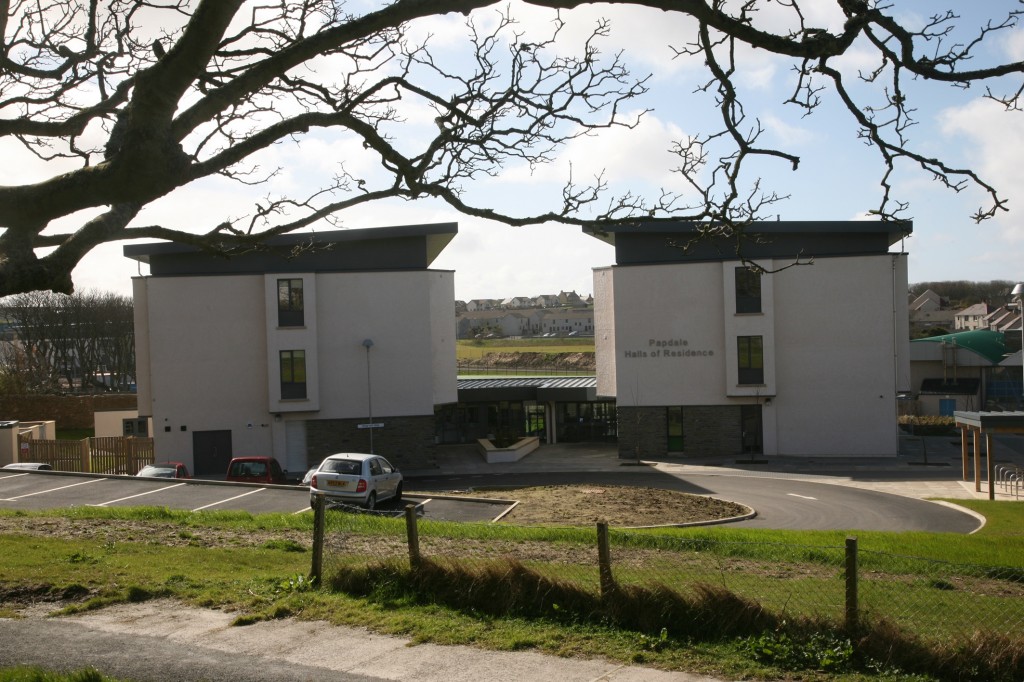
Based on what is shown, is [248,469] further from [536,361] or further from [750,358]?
[536,361]

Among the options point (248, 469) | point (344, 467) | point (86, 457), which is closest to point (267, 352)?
point (86, 457)

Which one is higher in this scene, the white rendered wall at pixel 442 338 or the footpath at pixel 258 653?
the white rendered wall at pixel 442 338

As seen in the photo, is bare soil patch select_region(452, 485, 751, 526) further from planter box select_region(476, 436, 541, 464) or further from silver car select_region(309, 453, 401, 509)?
planter box select_region(476, 436, 541, 464)

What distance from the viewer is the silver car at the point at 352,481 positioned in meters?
21.3

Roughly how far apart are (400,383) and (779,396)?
16.3m

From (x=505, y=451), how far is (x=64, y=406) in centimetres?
3379

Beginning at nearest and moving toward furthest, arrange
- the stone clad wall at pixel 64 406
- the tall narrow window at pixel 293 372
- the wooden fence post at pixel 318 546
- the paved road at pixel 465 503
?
the wooden fence post at pixel 318 546
the paved road at pixel 465 503
the tall narrow window at pixel 293 372
the stone clad wall at pixel 64 406

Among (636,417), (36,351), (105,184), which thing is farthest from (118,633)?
(36,351)

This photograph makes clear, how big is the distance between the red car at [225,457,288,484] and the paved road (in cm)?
357

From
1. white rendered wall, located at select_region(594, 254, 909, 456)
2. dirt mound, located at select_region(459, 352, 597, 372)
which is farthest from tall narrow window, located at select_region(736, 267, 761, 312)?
dirt mound, located at select_region(459, 352, 597, 372)

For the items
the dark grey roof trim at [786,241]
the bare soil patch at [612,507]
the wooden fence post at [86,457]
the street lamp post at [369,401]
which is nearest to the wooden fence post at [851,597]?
the bare soil patch at [612,507]

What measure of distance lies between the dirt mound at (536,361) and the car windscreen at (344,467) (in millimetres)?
74332

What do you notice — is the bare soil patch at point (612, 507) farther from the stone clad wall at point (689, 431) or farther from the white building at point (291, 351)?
the stone clad wall at point (689, 431)

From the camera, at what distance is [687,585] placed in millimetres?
8227
